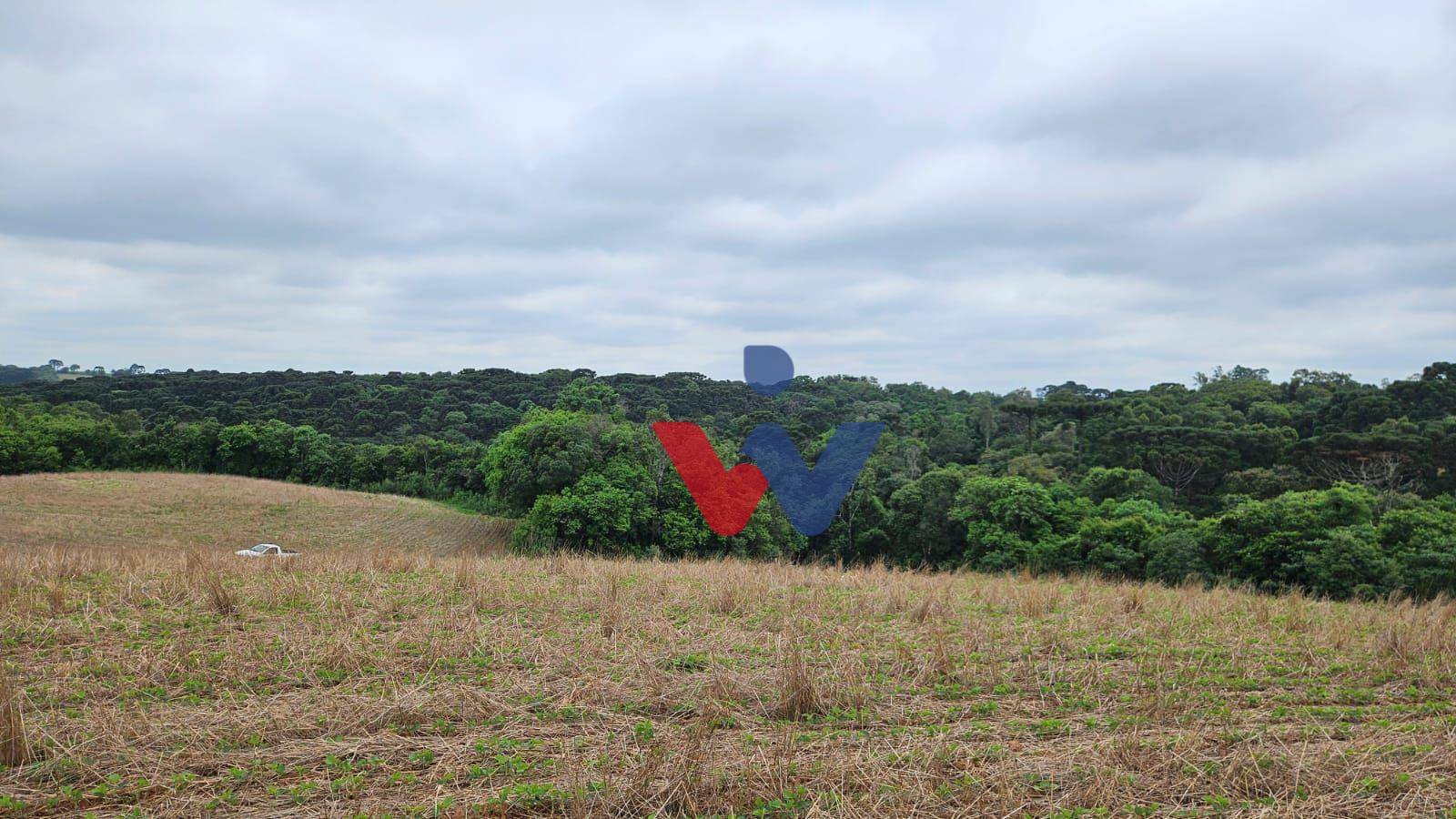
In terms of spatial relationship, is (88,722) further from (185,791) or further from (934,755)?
(934,755)

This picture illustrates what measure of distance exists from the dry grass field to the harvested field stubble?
23 mm

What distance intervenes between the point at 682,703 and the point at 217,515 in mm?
41599

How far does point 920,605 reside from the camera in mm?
8180

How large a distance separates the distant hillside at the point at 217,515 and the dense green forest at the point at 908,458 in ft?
12.9

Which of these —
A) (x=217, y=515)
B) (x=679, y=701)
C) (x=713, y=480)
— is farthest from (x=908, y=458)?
(x=679, y=701)

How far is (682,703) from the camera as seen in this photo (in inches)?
194

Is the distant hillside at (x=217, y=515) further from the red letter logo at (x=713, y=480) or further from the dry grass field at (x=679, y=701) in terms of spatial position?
the dry grass field at (x=679, y=701)

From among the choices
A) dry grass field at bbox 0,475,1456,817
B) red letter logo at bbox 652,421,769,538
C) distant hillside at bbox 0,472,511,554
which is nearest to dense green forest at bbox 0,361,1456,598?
red letter logo at bbox 652,421,769,538

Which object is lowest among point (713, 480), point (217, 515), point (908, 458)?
point (217, 515)

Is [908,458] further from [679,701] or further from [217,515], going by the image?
[679,701]

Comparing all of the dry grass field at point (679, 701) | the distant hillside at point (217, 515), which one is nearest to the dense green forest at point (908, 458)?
the distant hillside at point (217, 515)

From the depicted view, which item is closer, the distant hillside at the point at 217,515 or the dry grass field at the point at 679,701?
the dry grass field at the point at 679,701

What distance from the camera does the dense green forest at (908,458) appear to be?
86.9 feet

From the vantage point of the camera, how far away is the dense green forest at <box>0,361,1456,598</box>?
26.5 meters
